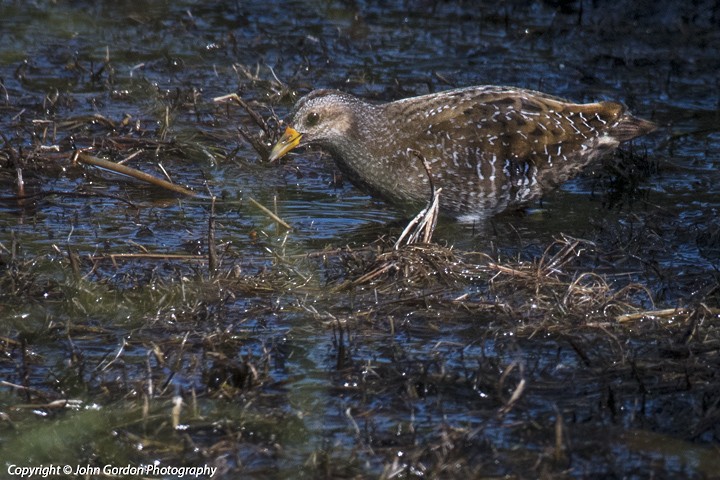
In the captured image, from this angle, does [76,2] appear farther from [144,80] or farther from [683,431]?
[683,431]

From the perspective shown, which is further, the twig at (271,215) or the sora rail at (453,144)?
the sora rail at (453,144)

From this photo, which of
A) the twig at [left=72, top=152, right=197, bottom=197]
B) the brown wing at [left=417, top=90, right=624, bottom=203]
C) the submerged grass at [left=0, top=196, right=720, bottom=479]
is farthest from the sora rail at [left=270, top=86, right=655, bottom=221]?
the submerged grass at [left=0, top=196, right=720, bottom=479]

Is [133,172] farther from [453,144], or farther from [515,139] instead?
[515,139]

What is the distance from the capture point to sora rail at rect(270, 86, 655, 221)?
22.2ft

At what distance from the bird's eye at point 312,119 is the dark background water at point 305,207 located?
541mm

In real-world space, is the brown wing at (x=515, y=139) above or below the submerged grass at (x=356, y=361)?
above

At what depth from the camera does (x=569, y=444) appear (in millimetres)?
4012

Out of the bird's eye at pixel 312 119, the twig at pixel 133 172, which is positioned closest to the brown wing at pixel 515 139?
the bird's eye at pixel 312 119

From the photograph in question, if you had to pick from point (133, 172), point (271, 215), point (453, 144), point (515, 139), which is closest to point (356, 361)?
point (271, 215)

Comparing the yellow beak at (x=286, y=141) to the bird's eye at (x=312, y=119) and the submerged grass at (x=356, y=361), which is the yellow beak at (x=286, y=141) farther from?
the submerged grass at (x=356, y=361)

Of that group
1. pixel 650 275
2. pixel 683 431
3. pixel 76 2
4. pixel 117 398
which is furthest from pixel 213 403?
pixel 76 2

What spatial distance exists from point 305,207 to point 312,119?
Result: 0.61 meters

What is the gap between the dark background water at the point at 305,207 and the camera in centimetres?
428

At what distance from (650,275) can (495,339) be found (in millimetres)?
1257
